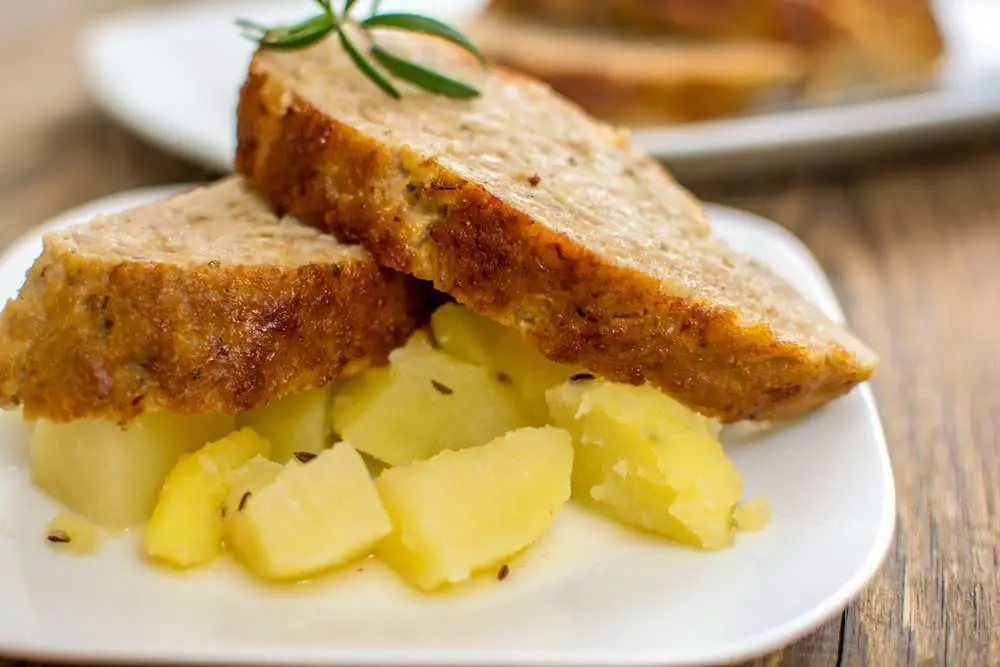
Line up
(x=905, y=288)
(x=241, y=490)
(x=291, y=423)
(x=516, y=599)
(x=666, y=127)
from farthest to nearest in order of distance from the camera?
(x=666, y=127)
(x=905, y=288)
(x=291, y=423)
(x=241, y=490)
(x=516, y=599)

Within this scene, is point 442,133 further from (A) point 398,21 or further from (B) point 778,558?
(B) point 778,558

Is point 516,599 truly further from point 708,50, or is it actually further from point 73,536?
point 708,50

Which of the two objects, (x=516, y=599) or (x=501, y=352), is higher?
(x=501, y=352)

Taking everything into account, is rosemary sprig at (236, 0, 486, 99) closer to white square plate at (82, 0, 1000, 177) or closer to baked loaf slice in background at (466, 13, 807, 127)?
white square plate at (82, 0, 1000, 177)

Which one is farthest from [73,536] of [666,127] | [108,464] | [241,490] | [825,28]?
[825,28]

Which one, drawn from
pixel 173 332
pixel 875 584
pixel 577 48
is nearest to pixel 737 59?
pixel 577 48

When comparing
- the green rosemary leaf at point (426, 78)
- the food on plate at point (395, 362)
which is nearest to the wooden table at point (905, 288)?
the food on plate at point (395, 362)

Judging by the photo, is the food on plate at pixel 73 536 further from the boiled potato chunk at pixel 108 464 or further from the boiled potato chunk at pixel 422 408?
the boiled potato chunk at pixel 422 408
